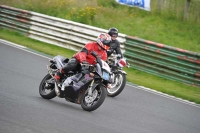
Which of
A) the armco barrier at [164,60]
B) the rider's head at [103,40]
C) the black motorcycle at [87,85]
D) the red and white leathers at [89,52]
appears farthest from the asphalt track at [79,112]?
the armco barrier at [164,60]

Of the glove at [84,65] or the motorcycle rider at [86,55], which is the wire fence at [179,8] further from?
the glove at [84,65]

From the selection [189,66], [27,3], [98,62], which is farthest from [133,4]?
[98,62]

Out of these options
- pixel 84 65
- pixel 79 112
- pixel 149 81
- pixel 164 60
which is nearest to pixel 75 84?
pixel 84 65

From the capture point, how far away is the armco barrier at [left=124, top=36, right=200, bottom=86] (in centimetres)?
1565

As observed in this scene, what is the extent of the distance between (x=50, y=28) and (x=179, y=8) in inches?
248

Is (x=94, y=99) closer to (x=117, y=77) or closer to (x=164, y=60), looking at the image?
(x=117, y=77)

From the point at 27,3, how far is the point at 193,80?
11.9 meters

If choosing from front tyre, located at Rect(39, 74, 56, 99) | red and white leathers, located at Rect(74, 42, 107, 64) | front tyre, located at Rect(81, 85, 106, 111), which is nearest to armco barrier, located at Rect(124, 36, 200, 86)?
red and white leathers, located at Rect(74, 42, 107, 64)

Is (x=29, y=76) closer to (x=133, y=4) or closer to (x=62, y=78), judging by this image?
(x=62, y=78)

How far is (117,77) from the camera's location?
1326cm

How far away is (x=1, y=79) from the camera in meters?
12.1

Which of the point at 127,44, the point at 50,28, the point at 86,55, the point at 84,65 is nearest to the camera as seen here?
the point at 84,65

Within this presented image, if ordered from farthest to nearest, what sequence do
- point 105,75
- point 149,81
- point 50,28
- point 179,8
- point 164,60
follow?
1. point 179,8
2. point 50,28
3. point 164,60
4. point 149,81
5. point 105,75

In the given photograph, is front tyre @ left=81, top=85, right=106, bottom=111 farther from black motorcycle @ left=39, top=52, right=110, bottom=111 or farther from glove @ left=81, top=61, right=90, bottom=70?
glove @ left=81, top=61, right=90, bottom=70
